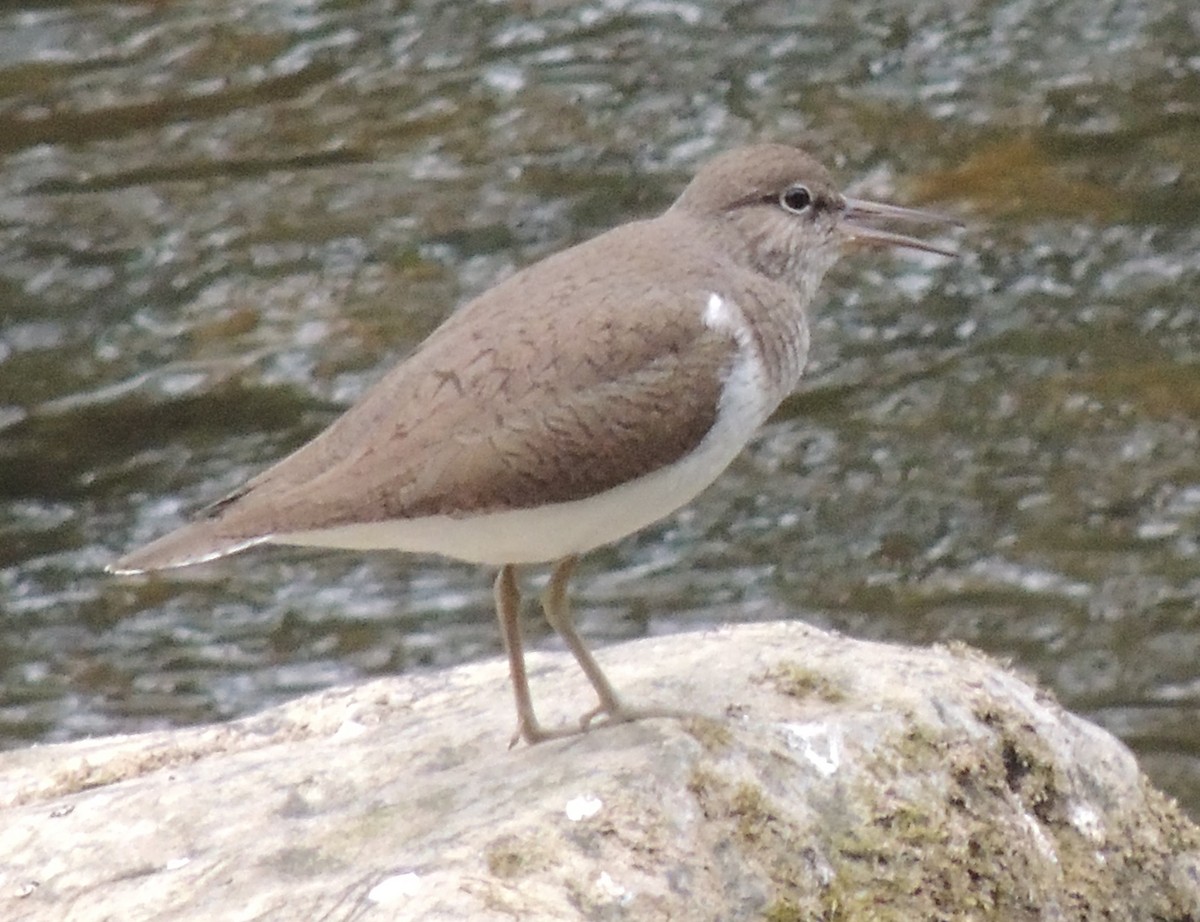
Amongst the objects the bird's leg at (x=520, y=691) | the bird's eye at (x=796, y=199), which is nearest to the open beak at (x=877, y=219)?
the bird's eye at (x=796, y=199)

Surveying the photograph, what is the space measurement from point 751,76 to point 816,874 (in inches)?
277

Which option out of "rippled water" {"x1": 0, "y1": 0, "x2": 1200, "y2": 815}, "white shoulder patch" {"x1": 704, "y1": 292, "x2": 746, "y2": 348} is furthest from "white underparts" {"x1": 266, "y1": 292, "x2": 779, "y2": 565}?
"rippled water" {"x1": 0, "y1": 0, "x2": 1200, "y2": 815}

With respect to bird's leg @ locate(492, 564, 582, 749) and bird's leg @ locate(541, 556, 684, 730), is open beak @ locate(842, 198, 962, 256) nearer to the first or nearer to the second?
bird's leg @ locate(541, 556, 684, 730)

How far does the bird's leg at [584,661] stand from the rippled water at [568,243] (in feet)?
8.80

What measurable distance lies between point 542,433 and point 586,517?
0.72 ft

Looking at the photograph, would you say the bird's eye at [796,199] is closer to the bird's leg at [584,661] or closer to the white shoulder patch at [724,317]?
the white shoulder patch at [724,317]

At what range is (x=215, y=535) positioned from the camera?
443 centimetres

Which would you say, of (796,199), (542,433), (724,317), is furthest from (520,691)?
(796,199)

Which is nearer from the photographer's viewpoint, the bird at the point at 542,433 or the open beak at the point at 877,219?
the bird at the point at 542,433

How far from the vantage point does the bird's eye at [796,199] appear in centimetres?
538

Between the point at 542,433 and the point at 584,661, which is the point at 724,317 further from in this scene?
the point at 584,661

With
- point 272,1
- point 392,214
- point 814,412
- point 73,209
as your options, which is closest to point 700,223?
point 814,412

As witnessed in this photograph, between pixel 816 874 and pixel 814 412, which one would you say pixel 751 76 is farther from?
pixel 816 874

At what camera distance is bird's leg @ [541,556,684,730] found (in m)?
4.75
